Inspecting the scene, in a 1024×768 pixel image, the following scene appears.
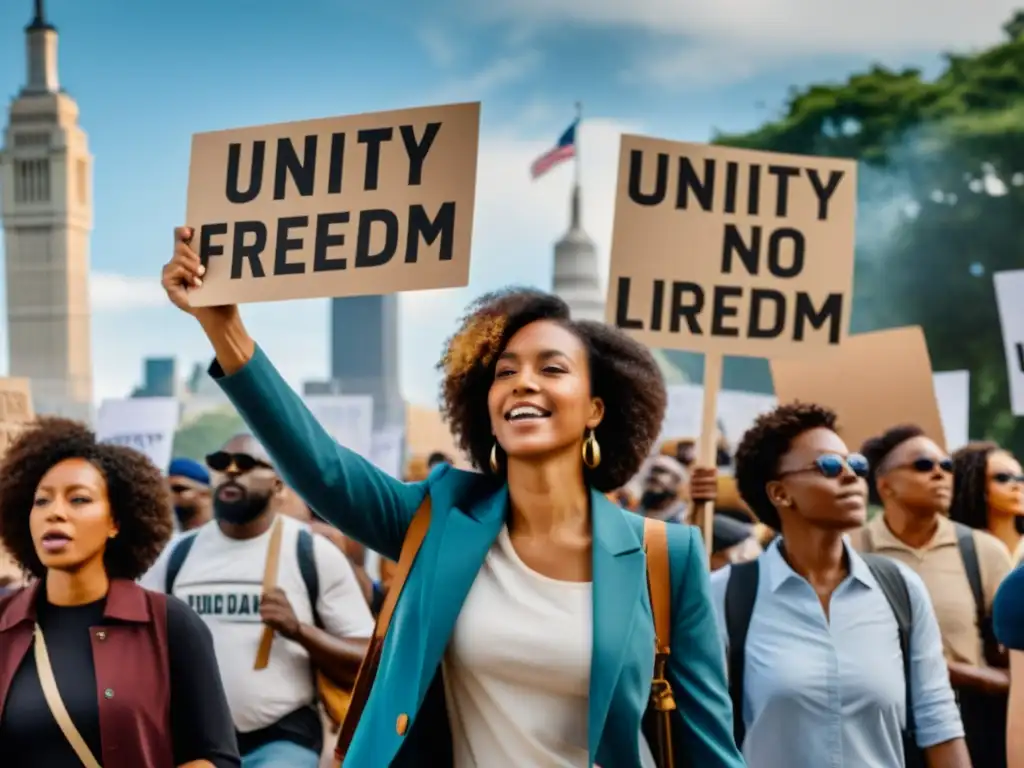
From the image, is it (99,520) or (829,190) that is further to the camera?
(829,190)

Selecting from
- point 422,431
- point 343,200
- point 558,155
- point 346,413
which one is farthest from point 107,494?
point 558,155

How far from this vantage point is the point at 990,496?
8.40m

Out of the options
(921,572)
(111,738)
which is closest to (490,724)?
(111,738)

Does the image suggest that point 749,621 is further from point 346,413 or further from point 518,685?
point 346,413

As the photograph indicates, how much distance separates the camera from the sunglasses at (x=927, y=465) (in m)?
7.17

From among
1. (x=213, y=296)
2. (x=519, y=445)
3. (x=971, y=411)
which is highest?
(x=213, y=296)

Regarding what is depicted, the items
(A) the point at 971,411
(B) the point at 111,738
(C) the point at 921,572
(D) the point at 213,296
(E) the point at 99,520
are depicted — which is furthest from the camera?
(A) the point at 971,411

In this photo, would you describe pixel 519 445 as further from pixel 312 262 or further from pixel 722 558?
pixel 722 558

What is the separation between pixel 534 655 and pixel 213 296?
3.19 ft

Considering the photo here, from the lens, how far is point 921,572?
6.96 metres

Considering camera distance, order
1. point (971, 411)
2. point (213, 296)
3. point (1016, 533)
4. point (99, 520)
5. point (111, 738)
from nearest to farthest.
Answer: point (213, 296) → point (111, 738) → point (99, 520) → point (1016, 533) → point (971, 411)

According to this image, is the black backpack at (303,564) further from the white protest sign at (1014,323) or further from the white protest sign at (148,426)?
the white protest sign at (148,426)

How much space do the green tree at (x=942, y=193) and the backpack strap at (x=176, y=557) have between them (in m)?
26.3

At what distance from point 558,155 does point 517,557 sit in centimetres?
2059
